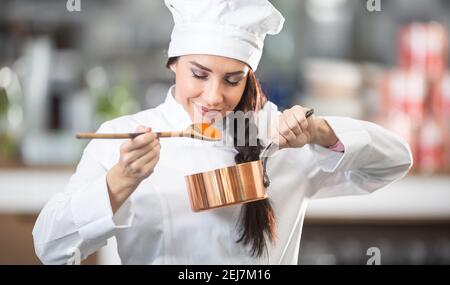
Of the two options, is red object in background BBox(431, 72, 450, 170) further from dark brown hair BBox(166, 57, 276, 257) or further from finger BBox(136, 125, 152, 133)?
finger BBox(136, 125, 152, 133)

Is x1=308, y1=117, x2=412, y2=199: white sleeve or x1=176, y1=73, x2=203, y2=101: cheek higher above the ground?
x1=176, y1=73, x2=203, y2=101: cheek

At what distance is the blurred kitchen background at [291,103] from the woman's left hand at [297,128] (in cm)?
60

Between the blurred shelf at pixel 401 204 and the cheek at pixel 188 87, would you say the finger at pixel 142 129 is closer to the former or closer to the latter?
the cheek at pixel 188 87

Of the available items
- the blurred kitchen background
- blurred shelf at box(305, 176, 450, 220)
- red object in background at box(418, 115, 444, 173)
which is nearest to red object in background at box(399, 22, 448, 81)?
the blurred kitchen background

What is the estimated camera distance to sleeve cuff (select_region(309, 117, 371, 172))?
2.88 ft

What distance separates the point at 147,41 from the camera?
7.07 ft

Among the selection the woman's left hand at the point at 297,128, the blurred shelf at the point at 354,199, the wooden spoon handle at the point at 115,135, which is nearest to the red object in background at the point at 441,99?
the blurred shelf at the point at 354,199

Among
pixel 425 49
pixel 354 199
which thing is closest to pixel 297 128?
pixel 354 199

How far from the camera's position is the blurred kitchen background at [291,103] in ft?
5.32

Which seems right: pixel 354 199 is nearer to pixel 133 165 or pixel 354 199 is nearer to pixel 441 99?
pixel 441 99

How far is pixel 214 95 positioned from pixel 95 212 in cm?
19

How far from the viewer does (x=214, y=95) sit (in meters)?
0.83
